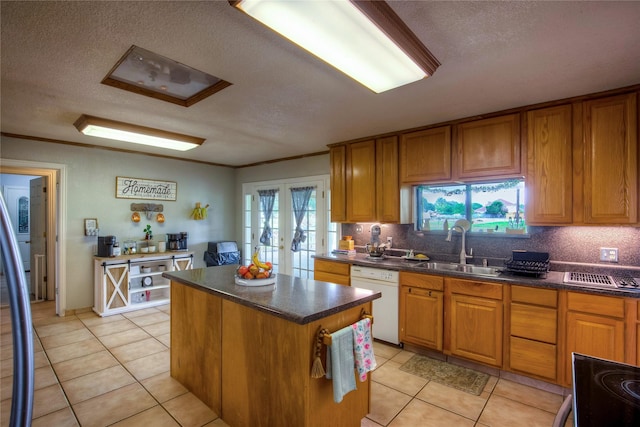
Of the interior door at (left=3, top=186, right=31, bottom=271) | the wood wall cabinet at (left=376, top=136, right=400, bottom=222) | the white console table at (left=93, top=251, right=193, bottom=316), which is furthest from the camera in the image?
the interior door at (left=3, top=186, right=31, bottom=271)

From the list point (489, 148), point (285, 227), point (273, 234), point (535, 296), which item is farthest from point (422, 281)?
point (273, 234)

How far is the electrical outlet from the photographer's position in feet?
8.76

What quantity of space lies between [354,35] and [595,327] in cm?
261

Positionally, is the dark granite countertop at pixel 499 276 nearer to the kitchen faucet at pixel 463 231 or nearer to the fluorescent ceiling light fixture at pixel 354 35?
the kitchen faucet at pixel 463 231

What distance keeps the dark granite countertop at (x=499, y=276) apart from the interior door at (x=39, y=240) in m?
4.28

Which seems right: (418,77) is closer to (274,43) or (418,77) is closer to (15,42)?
(274,43)

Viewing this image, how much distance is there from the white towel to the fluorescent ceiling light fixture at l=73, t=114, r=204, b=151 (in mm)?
3001

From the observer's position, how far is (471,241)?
344 cm

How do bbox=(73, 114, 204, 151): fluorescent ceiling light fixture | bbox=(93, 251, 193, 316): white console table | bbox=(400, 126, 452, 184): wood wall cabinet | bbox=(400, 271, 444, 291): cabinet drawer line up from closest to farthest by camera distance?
bbox=(400, 271, 444, 291): cabinet drawer < bbox=(73, 114, 204, 151): fluorescent ceiling light fixture < bbox=(400, 126, 452, 184): wood wall cabinet < bbox=(93, 251, 193, 316): white console table

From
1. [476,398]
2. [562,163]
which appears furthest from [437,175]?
[476,398]

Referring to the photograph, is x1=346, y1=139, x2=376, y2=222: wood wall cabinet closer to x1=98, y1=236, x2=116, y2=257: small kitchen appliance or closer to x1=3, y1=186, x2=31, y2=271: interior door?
x1=98, y1=236, x2=116, y2=257: small kitchen appliance

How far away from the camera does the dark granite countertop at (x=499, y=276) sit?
2299mm

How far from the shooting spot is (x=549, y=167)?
8.97 ft

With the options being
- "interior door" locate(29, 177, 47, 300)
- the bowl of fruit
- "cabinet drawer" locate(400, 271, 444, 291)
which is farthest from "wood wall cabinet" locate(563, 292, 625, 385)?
"interior door" locate(29, 177, 47, 300)
